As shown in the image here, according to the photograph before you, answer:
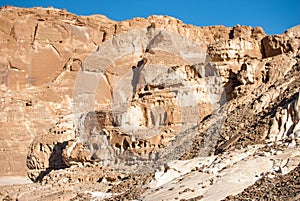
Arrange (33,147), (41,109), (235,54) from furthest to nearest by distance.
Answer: (41,109)
(33,147)
(235,54)

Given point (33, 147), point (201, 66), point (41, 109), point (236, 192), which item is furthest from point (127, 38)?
point (236, 192)

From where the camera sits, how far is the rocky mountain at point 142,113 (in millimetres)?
15953

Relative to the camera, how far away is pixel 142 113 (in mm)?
27500

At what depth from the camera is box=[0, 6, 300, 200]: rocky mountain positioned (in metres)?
16.0

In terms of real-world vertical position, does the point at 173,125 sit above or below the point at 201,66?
below

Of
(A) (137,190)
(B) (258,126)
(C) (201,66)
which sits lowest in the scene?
(A) (137,190)

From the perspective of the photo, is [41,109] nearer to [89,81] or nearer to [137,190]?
[89,81]

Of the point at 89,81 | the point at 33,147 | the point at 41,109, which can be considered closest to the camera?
the point at 33,147

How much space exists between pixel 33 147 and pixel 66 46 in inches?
658

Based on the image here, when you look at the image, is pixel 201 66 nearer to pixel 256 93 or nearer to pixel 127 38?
pixel 256 93

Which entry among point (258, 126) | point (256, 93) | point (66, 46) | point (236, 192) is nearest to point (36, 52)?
point (66, 46)

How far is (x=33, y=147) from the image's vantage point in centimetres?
3681

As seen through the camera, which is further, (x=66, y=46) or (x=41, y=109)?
(x=66, y=46)

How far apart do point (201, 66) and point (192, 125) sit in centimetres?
423
